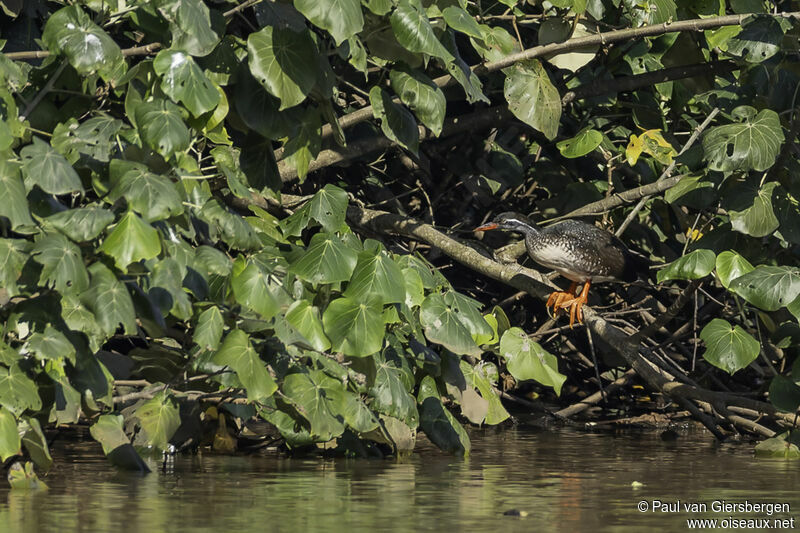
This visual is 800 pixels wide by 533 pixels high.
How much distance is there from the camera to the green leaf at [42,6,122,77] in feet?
17.0

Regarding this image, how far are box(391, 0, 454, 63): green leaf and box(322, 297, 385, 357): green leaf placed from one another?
49.7 inches

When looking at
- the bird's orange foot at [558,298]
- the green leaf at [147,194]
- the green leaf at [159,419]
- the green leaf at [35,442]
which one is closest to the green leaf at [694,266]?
the bird's orange foot at [558,298]

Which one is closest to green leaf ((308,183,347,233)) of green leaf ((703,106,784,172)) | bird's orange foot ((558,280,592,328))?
green leaf ((703,106,784,172))

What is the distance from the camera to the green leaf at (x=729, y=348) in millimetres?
6785

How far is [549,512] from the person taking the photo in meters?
4.91

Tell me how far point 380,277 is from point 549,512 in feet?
5.04

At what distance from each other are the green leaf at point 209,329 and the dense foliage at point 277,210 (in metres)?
0.01

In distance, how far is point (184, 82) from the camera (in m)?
5.20

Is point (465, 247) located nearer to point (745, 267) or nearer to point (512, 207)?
point (745, 267)

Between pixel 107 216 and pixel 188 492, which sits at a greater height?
pixel 107 216

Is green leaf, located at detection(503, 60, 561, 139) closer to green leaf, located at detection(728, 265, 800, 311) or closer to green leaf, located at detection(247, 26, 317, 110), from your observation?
green leaf, located at detection(728, 265, 800, 311)

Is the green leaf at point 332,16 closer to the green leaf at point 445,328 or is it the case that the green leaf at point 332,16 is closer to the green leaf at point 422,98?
the green leaf at point 422,98

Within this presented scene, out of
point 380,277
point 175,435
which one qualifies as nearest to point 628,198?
point 380,277

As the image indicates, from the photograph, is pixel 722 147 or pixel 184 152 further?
pixel 722 147
